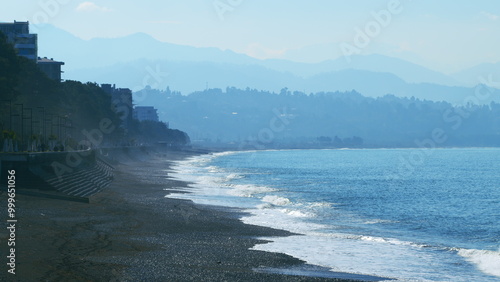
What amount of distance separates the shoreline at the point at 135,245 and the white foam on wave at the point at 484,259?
6.16 m

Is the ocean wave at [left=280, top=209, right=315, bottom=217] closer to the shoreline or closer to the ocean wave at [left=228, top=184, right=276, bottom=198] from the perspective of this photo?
the shoreline

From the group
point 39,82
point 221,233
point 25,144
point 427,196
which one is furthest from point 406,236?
point 39,82

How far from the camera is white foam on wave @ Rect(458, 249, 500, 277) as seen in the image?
30.1 meters

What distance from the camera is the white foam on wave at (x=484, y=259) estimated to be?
3014 cm

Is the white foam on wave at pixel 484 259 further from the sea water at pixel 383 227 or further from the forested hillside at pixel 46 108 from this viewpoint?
the forested hillside at pixel 46 108

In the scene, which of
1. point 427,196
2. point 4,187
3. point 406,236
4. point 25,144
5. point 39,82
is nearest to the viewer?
point 406,236

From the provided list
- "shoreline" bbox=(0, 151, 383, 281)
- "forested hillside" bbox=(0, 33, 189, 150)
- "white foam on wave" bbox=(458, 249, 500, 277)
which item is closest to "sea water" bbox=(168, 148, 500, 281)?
"white foam on wave" bbox=(458, 249, 500, 277)

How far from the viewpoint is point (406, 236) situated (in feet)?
135

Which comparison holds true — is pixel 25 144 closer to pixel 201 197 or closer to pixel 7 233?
pixel 201 197

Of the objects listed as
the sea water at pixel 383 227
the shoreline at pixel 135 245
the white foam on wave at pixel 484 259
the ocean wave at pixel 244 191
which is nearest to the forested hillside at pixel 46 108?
the ocean wave at pixel 244 191

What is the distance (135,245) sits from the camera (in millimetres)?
31078

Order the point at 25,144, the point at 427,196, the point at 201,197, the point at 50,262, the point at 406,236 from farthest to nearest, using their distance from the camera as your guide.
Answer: the point at 427,196, the point at 25,144, the point at 201,197, the point at 406,236, the point at 50,262

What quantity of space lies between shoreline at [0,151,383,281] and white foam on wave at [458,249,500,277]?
242 inches

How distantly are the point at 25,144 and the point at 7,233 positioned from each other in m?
Answer: 45.7
